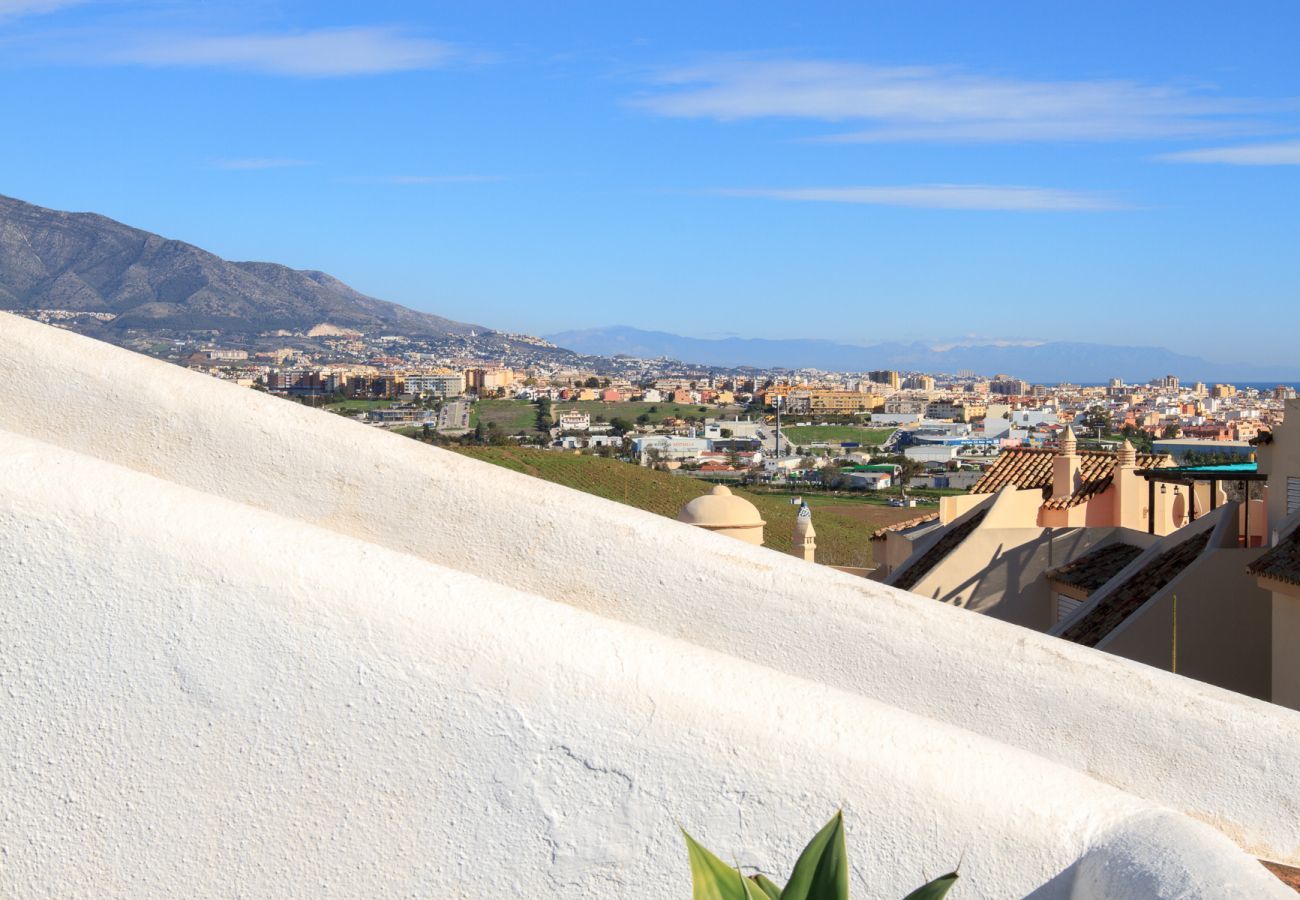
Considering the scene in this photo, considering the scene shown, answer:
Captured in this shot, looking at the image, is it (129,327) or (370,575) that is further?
(129,327)

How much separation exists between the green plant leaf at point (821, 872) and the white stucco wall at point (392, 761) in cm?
40

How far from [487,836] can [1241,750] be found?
1931mm

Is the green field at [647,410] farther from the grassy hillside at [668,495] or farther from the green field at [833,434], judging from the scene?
the grassy hillside at [668,495]

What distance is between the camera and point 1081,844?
2.51 m

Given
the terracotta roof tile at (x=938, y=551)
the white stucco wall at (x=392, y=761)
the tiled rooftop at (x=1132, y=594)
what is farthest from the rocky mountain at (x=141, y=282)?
the white stucco wall at (x=392, y=761)

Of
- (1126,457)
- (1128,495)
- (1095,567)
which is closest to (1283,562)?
(1095,567)

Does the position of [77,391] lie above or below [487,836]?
above

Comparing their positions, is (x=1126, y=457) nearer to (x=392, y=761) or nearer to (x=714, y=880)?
(x=392, y=761)

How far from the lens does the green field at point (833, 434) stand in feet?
291

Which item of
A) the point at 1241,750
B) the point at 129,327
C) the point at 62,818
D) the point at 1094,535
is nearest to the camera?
the point at 62,818

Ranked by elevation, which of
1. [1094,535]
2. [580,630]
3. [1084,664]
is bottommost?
[1094,535]

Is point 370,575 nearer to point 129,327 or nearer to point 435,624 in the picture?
point 435,624

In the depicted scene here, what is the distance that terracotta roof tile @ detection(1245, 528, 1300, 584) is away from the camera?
7.97 m

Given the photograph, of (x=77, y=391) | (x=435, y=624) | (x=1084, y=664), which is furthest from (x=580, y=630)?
(x=77, y=391)
